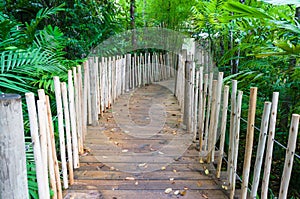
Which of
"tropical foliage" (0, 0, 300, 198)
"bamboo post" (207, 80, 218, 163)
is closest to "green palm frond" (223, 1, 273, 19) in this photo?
"tropical foliage" (0, 0, 300, 198)

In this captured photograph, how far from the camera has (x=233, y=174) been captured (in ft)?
7.35

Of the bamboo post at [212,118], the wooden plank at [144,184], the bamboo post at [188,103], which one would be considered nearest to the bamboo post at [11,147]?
the wooden plank at [144,184]

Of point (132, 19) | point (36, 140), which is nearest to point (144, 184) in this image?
point (36, 140)

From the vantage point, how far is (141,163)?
2.93 metres

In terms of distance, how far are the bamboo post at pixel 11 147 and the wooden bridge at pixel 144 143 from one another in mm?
570

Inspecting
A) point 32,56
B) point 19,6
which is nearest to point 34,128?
point 32,56

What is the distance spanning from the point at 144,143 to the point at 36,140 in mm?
1927

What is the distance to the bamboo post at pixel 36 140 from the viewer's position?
1.66 m

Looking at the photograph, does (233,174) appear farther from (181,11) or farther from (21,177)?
(181,11)

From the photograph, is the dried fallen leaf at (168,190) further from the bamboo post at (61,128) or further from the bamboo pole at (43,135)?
the bamboo pole at (43,135)

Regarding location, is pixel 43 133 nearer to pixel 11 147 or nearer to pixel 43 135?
pixel 43 135

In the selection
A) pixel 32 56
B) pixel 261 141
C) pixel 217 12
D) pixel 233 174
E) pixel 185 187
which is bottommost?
pixel 185 187

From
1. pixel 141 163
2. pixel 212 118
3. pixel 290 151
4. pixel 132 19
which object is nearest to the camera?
pixel 290 151

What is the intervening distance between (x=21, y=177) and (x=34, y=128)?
586mm
